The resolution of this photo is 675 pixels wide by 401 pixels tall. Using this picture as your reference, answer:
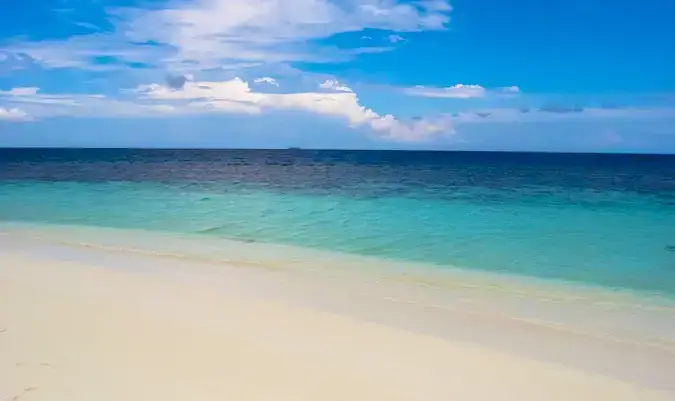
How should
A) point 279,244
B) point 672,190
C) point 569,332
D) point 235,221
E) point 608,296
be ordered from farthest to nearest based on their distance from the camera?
point 672,190 → point 235,221 → point 279,244 → point 608,296 → point 569,332

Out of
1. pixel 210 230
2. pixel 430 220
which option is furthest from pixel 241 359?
pixel 430 220

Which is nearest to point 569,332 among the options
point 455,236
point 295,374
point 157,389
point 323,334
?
point 323,334

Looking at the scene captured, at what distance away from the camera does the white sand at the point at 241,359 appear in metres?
3.69

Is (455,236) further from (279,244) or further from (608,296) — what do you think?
(608,296)

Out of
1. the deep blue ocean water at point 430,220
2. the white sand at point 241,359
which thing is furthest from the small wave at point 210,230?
the white sand at point 241,359

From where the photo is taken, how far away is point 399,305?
6.41m

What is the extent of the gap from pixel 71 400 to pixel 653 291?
742 cm

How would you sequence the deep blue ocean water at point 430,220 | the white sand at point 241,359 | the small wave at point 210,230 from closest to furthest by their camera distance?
the white sand at point 241,359, the deep blue ocean water at point 430,220, the small wave at point 210,230

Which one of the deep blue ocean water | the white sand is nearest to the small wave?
the deep blue ocean water

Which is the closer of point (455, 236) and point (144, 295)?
point (144, 295)

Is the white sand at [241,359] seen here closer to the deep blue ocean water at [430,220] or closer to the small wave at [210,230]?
the deep blue ocean water at [430,220]

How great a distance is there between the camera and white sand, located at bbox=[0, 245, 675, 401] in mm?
3693

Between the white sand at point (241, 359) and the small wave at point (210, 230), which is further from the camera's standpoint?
the small wave at point (210, 230)

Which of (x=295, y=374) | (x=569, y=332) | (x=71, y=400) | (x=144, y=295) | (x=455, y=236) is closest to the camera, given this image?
(x=71, y=400)
